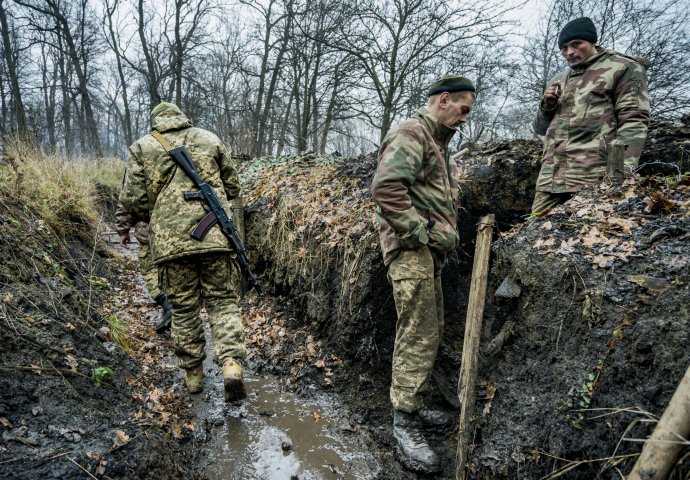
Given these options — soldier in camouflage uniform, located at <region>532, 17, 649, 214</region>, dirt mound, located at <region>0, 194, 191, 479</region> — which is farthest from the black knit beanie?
dirt mound, located at <region>0, 194, 191, 479</region>

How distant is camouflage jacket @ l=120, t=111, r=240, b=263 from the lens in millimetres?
3275

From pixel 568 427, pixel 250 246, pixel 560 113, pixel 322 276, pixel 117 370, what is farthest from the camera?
pixel 250 246

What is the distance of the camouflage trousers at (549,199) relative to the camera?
3704 millimetres

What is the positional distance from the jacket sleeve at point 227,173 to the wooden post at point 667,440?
355 centimetres

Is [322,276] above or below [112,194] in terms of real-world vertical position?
below

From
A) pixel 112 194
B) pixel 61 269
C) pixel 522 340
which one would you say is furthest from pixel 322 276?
pixel 112 194

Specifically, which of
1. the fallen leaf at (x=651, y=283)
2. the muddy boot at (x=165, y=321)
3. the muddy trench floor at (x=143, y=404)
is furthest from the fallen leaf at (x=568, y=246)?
the muddy boot at (x=165, y=321)

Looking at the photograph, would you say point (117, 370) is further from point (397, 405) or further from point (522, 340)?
point (522, 340)

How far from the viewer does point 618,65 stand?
3.37 m

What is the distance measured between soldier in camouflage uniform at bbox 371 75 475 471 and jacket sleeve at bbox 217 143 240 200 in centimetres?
167

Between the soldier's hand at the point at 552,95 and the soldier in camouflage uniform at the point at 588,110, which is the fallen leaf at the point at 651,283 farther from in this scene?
the soldier's hand at the point at 552,95

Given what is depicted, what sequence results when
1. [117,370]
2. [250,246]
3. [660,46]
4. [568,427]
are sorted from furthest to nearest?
[660,46], [250,246], [117,370], [568,427]

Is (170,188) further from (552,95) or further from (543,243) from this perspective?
(552,95)

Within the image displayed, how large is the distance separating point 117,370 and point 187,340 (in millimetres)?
578
